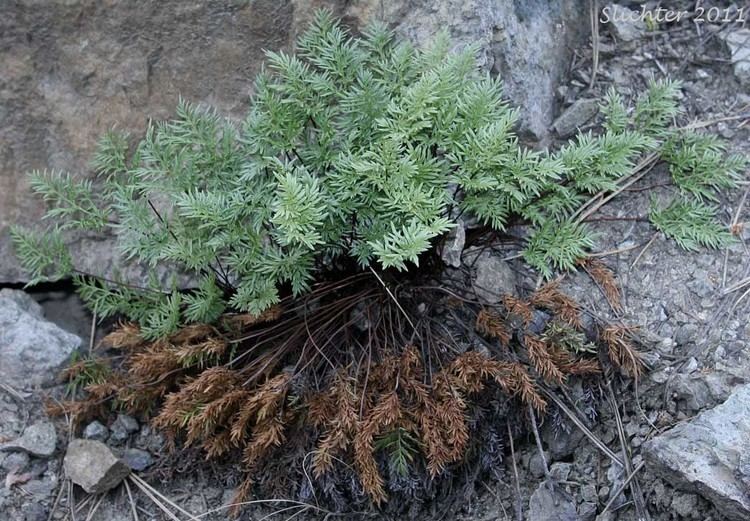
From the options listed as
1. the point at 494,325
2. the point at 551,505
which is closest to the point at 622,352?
the point at 494,325

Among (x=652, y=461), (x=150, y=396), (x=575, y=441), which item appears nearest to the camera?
(x=652, y=461)

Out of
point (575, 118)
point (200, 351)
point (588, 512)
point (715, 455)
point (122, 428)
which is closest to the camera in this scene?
point (715, 455)

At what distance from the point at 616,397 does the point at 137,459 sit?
5.08ft

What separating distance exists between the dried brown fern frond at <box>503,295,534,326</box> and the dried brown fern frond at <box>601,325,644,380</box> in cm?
23

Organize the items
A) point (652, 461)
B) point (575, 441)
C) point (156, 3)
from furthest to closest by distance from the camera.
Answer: point (156, 3) < point (575, 441) < point (652, 461)

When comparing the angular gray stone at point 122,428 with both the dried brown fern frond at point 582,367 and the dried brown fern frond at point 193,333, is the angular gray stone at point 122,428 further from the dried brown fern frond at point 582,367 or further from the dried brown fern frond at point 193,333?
the dried brown fern frond at point 582,367

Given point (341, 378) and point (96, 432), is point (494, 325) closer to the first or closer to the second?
point (341, 378)

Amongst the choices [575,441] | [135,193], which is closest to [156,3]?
[135,193]

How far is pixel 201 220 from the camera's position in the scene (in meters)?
3.25

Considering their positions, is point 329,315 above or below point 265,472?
above

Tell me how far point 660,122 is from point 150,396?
6.35 feet

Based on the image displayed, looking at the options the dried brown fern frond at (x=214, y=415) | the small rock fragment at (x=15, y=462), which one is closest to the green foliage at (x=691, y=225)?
the dried brown fern frond at (x=214, y=415)

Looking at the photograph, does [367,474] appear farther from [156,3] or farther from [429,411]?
[156,3]

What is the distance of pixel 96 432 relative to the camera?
11.4ft
